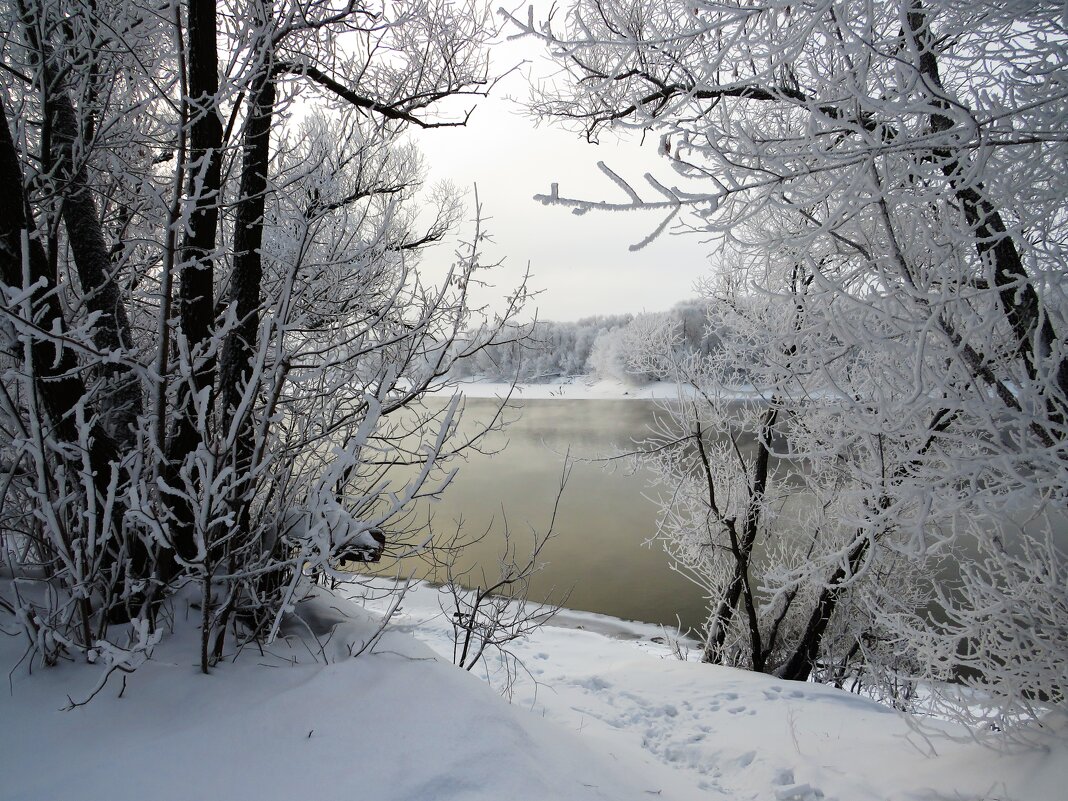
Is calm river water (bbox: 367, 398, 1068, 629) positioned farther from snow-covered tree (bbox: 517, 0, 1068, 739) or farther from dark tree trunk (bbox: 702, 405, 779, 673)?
snow-covered tree (bbox: 517, 0, 1068, 739)

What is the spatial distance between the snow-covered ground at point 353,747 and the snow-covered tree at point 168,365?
0.17m

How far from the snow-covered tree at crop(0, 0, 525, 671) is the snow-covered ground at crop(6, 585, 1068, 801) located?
0.56 ft

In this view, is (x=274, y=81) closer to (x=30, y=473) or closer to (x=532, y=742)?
(x=30, y=473)

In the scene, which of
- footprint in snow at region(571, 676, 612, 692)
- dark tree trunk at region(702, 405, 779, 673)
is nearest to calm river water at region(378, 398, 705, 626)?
footprint in snow at region(571, 676, 612, 692)

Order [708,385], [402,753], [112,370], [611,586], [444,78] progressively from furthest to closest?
[611,586], [708,385], [444,78], [112,370], [402,753]

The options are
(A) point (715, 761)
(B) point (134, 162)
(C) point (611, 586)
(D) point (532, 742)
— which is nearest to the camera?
(D) point (532, 742)

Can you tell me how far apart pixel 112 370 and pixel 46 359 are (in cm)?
43

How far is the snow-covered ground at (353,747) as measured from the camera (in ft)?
5.38

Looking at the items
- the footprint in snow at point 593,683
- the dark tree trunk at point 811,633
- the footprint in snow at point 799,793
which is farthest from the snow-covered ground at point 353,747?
the dark tree trunk at point 811,633

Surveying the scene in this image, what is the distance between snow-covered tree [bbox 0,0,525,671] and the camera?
193 centimetres

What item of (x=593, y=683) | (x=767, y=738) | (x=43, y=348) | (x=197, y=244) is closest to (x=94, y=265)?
(x=197, y=244)

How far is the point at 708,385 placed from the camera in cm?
802

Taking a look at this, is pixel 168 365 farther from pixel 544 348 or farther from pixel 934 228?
pixel 934 228

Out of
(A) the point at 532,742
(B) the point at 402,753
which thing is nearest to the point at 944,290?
(A) the point at 532,742
